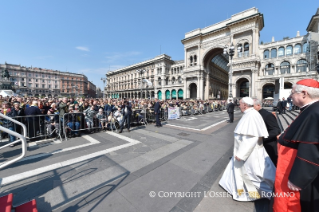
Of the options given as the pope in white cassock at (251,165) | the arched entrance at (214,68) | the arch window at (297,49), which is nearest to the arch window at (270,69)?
the arch window at (297,49)

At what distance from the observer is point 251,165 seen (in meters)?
2.32

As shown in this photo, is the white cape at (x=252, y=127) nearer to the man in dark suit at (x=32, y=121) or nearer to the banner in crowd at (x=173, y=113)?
the man in dark suit at (x=32, y=121)

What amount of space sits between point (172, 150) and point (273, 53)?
46337 mm

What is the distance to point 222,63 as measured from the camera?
56156mm

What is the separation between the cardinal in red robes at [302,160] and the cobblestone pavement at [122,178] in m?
0.88

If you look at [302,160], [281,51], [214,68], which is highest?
[281,51]

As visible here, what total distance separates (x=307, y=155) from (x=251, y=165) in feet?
3.98

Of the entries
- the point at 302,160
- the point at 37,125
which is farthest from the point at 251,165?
the point at 37,125

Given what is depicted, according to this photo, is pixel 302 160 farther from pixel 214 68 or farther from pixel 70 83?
pixel 70 83

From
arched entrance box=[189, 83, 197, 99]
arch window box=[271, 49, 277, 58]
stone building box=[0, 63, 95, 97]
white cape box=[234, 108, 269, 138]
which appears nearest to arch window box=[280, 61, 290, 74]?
arch window box=[271, 49, 277, 58]

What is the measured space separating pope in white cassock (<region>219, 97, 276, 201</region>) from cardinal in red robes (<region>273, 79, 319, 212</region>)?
53 cm

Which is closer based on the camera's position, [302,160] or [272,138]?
[302,160]

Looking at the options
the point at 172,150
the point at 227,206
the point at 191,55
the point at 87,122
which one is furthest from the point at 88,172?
the point at 191,55

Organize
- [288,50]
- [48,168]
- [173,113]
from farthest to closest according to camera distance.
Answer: [288,50], [173,113], [48,168]
